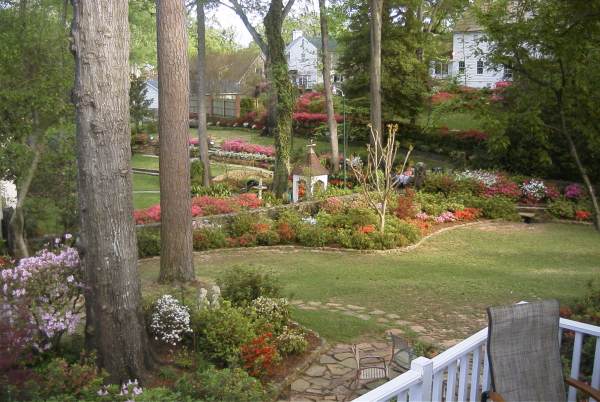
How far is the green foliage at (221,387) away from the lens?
4.95m

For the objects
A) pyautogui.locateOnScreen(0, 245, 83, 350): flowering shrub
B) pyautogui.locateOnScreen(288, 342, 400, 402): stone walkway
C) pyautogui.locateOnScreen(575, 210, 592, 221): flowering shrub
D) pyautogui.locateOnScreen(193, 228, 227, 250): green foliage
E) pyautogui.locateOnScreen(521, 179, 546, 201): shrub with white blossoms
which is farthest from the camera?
pyautogui.locateOnScreen(521, 179, 546, 201): shrub with white blossoms

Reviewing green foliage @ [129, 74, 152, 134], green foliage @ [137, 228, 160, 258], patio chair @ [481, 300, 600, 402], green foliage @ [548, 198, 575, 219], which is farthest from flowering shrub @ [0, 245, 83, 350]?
green foliage @ [129, 74, 152, 134]

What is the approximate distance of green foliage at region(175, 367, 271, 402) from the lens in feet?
16.2

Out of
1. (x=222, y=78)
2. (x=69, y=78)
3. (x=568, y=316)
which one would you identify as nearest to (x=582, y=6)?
(x=568, y=316)

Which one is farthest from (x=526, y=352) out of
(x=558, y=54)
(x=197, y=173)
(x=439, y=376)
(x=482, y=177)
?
(x=197, y=173)

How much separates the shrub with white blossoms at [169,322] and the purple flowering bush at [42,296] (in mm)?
857

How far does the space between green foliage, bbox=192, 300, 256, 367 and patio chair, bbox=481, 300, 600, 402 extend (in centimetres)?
287

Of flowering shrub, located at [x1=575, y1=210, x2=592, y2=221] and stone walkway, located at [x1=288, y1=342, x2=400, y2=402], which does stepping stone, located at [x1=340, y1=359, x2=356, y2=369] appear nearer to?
stone walkway, located at [x1=288, y1=342, x2=400, y2=402]

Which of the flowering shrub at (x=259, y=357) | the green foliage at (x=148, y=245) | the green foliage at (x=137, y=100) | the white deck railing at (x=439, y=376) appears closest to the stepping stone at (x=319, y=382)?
the flowering shrub at (x=259, y=357)

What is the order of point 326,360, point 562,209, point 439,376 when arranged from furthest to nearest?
point 562,209
point 326,360
point 439,376

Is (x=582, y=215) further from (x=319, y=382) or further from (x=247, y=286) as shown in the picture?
(x=319, y=382)

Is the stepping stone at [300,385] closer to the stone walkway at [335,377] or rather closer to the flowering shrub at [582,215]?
the stone walkway at [335,377]

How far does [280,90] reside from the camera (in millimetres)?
17516

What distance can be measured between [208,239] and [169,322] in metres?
6.74
